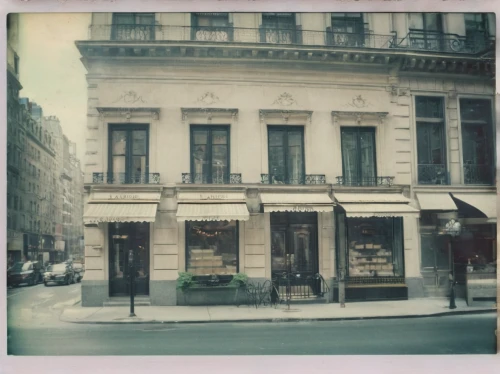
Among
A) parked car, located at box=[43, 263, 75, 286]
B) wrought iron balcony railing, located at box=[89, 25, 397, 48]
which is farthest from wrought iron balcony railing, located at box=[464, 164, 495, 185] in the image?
parked car, located at box=[43, 263, 75, 286]

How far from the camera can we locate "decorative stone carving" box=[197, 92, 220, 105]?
12.9 metres

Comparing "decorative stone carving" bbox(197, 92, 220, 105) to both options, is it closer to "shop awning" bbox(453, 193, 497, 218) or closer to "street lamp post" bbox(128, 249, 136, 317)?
"street lamp post" bbox(128, 249, 136, 317)

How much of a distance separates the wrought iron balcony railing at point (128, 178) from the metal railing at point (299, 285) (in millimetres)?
4096

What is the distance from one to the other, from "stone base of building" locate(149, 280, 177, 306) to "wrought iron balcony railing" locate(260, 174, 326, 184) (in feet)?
11.9

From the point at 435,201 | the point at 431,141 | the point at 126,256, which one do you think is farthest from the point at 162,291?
the point at 431,141

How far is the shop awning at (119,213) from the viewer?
466 inches

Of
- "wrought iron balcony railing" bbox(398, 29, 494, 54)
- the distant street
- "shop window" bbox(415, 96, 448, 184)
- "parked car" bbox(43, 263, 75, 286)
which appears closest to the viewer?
the distant street

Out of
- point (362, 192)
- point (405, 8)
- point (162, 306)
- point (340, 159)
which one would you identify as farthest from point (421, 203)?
point (162, 306)

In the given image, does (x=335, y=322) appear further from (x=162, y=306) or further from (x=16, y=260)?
(x=16, y=260)

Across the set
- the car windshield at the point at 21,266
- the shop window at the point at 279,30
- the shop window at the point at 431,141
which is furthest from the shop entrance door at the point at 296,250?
A: the car windshield at the point at 21,266

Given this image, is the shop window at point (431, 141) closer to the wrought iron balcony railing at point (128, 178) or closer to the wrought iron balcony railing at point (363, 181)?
the wrought iron balcony railing at point (363, 181)

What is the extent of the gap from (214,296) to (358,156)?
5495 mm

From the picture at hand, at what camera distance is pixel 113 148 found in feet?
41.7

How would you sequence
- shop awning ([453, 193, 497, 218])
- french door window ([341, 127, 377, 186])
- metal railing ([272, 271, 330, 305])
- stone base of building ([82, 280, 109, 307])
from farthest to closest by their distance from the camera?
1. french door window ([341, 127, 377, 186])
2. metal railing ([272, 271, 330, 305])
3. stone base of building ([82, 280, 109, 307])
4. shop awning ([453, 193, 497, 218])
